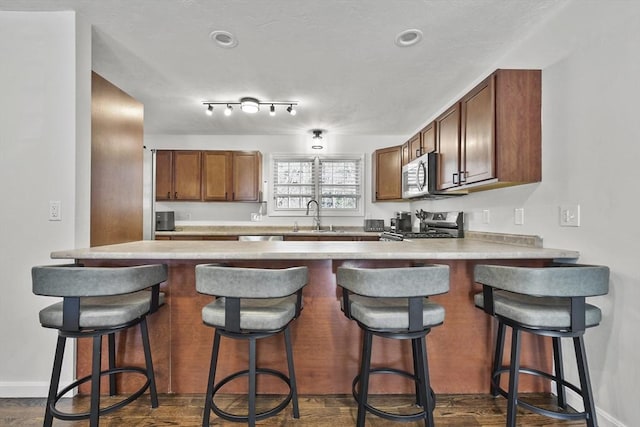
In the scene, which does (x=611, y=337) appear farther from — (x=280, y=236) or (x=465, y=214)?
(x=280, y=236)

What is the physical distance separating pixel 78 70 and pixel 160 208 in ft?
9.87

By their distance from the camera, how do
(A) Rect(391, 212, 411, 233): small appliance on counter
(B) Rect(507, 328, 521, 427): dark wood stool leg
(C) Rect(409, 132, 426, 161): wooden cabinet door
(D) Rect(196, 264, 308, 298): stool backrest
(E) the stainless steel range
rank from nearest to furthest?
(D) Rect(196, 264, 308, 298): stool backrest < (B) Rect(507, 328, 521, 427): dark wood stool leg < (E) the stainless steel range < (C) Rect(409, 132, 426, 161): wooden cabinet door < (A) Rect(391, 212, 411, 233): small appliance on counter

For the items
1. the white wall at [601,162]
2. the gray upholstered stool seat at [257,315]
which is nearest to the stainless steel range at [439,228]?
the white wall at [601,162]

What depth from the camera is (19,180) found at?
1.85 m

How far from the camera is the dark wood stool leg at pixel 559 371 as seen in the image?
1.64m

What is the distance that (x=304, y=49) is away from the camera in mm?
2227

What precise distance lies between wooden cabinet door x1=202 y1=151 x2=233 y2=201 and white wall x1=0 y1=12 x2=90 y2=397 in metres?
2.39

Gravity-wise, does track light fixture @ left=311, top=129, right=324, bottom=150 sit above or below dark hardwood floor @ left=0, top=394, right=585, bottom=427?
above

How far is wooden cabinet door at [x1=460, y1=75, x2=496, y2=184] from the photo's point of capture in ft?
6.45

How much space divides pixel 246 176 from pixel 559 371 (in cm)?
388

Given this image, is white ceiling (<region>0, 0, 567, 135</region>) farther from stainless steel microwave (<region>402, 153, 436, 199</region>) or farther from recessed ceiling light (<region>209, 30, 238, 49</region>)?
stainless steel microwave (<region>402, 153, 436, 199</region>)

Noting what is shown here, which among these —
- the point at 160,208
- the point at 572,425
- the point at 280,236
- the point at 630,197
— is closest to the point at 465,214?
the point at 630,197

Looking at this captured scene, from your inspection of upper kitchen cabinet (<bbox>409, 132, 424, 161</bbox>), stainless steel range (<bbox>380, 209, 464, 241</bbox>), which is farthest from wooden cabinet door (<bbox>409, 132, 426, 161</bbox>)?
stainless steel range (<bbox>380, 209, 464, 241</bbox>)

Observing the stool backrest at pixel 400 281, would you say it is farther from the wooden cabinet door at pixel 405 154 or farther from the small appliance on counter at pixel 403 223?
the small appliance on counter at pixel 403 223
